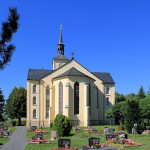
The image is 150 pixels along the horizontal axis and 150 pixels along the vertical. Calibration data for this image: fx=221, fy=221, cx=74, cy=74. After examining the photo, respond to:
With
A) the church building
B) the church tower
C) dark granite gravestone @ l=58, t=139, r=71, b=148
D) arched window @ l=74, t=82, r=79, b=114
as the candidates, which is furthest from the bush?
the church tower

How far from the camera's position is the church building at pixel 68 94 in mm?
44094

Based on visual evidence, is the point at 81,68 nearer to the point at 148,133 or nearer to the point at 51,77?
the point at 51,77

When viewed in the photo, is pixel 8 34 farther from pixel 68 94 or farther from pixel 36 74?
pixel 36 74

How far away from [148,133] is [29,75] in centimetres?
3007

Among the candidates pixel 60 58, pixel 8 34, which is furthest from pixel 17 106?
pixel 8 34

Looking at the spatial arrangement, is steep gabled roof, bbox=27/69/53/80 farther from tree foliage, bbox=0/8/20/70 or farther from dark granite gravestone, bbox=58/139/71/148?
tree foliage, bbox=0/8/20/70

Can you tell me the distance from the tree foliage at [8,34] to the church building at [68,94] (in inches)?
1395

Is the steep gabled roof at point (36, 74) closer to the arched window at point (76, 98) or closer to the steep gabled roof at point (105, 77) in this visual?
the arched window at point (76, 98)

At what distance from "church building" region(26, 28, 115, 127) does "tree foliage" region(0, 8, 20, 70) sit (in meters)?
35.4

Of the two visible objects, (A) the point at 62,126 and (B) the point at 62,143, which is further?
(A) the point at 62,126

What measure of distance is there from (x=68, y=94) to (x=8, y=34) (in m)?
35.9

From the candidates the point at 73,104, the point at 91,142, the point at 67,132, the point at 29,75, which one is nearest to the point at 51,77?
the point at 29,75

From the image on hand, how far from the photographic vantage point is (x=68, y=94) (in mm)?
43688

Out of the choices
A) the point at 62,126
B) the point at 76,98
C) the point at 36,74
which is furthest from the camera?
the point at 36,74
